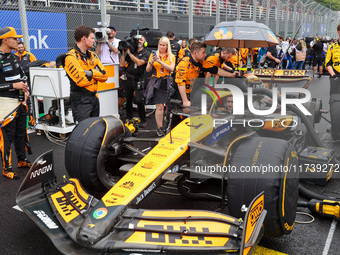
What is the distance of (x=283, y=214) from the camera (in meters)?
2.67

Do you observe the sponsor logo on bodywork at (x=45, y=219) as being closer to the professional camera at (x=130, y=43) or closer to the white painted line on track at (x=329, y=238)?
the white painted line on track at (x=329, y=238)

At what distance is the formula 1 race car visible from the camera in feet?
7.63

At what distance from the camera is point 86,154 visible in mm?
3346

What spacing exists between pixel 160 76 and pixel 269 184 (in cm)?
401

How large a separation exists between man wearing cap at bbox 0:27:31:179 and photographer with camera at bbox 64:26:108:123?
679mm

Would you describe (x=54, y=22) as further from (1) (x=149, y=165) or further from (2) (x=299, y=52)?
(2) (x=299, y=52)

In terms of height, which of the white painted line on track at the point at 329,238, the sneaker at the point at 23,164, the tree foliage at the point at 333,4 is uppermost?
the tree foliage at the point at 333,4

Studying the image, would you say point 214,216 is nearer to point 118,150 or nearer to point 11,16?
point 118,150

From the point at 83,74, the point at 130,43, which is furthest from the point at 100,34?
the point at 83,74

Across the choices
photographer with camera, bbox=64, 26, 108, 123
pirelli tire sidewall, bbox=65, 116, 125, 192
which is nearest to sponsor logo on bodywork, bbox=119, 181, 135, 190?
pirelli tire sidewall, bbox=65, 116, 125, 192

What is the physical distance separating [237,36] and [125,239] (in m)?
4.26

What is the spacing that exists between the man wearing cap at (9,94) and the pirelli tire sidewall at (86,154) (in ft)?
4.89

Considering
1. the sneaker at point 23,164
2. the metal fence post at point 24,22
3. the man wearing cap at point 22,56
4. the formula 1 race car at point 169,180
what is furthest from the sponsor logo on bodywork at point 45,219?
the metal fence post at point 24,22

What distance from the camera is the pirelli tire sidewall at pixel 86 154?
3350mm
